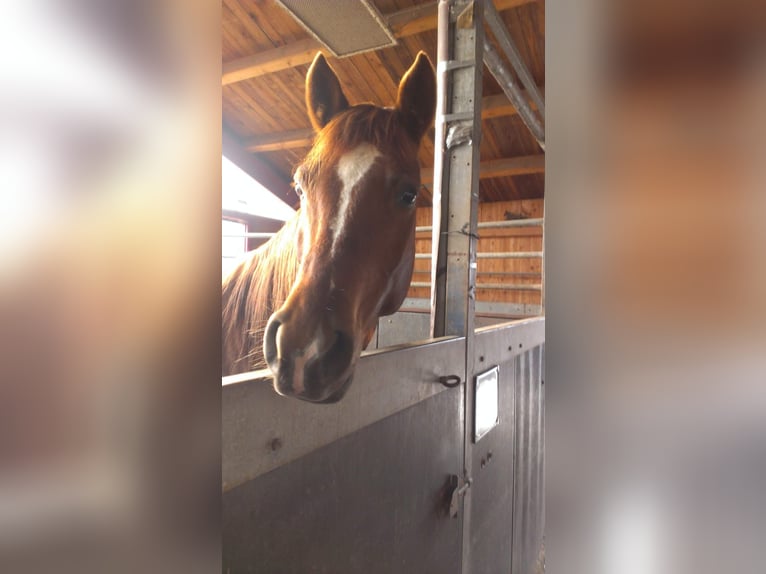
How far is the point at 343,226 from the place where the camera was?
2.38 feet

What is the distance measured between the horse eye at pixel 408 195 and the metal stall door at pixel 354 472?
335 mm

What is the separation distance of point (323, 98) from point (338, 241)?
16.5 inches

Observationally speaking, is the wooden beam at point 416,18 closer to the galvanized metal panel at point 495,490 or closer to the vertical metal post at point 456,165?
the vertical metal post at point 456,165

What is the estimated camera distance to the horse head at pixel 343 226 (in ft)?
2.00

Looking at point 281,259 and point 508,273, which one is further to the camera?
point 508,273

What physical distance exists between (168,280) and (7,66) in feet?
0.25

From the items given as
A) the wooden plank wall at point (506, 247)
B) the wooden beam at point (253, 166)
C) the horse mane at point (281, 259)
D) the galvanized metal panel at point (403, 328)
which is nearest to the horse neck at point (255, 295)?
the horse mane at point (281, 259)

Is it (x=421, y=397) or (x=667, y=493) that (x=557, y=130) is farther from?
(x=421, y=397)

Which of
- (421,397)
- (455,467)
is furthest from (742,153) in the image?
(455,467)

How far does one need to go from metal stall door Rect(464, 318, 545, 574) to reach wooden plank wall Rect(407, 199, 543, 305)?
A: 1969 mm

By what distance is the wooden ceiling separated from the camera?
1709 mm

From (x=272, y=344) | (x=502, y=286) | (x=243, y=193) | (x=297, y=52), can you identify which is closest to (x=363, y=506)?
(x=272, y=344)

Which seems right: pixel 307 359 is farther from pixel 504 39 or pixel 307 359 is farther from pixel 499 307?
pixel 499 307

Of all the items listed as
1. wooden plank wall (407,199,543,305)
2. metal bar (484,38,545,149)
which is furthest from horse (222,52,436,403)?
wooden plank wall (407,199,543,305)
